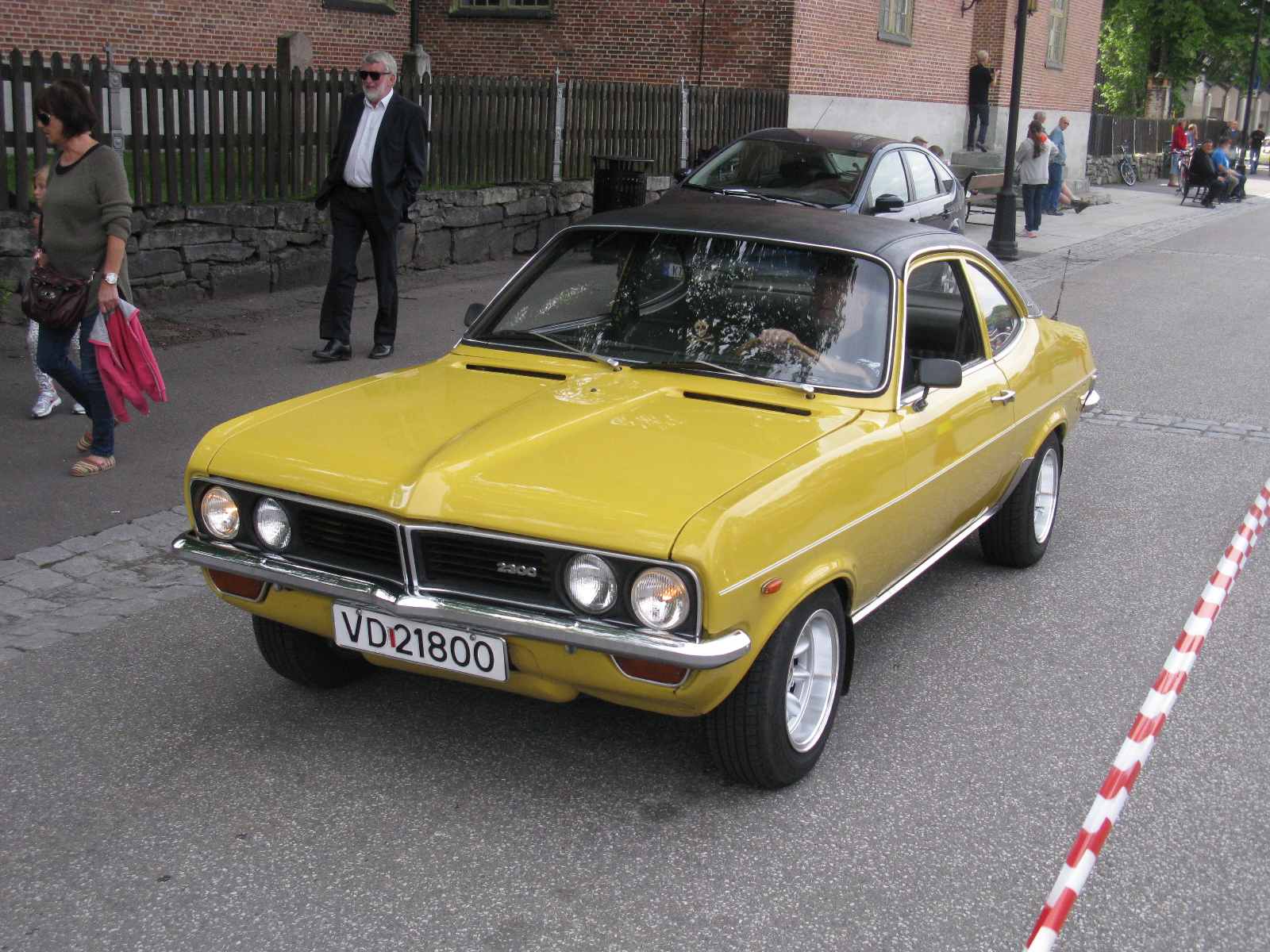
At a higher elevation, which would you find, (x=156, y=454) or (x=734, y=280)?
(x=734, y=280)

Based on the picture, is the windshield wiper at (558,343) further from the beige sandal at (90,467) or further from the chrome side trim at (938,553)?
the beige sandal at (90,467)

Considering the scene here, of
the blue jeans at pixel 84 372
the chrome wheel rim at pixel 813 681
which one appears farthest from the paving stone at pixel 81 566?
the chrome wheel rim at pixel 813 681

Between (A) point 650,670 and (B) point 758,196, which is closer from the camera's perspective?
(A) point 650,670

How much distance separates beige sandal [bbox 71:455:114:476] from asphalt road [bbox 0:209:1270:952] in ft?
5.66

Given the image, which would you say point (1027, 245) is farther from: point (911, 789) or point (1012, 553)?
point (911, 789)

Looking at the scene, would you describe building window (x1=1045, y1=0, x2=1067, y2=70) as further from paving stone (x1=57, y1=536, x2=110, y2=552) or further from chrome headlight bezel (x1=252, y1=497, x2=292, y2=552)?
chrome headlight bezel (x1=252, y1=497, x2=292, y2=552)

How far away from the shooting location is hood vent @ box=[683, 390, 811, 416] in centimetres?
392

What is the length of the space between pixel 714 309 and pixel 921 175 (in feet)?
27.3

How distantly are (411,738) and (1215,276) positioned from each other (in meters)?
15.7

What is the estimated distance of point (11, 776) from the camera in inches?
141

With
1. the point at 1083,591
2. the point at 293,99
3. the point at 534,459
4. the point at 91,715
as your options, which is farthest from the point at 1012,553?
the point at 293,99

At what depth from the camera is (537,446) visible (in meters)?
3.55

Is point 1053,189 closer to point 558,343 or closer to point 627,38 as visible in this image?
point 627,38

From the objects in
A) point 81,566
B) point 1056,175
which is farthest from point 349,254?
point 1056,175
